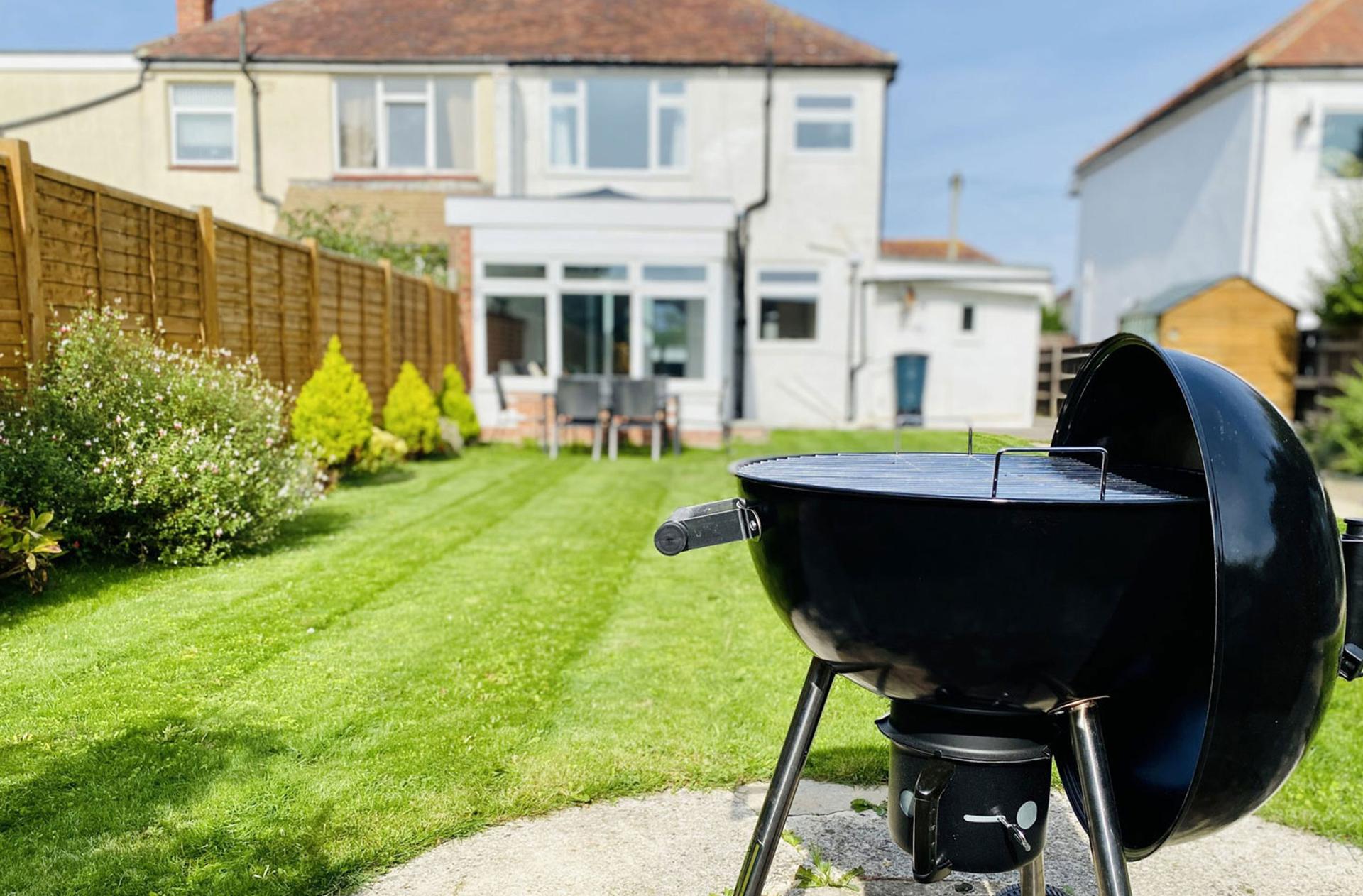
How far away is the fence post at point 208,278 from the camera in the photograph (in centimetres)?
686

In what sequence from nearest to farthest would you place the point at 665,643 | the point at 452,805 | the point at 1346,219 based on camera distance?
1. the point at 452,805
2. the point at 665,643
3. the point at 1346,219

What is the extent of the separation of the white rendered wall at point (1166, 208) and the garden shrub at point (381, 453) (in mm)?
14771

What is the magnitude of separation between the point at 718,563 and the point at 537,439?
726 cm

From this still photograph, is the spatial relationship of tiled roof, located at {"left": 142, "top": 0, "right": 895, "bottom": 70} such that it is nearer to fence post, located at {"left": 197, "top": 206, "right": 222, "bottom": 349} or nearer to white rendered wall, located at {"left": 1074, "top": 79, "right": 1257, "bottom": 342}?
white rendered wall, located at {"left": 1074, "top": 79, "right": 1257, "bottom": 342}

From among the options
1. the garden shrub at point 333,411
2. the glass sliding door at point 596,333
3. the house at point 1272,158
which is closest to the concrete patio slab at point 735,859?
the garden shrub at point 333,411

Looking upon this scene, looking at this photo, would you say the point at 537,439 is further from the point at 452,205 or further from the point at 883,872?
the point at 883,872

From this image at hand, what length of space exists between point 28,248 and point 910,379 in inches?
544

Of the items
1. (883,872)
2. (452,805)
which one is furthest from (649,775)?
(883,872)

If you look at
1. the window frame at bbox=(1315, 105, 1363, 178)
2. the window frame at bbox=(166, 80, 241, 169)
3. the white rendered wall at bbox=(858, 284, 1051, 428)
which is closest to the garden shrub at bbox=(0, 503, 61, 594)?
the white rendered wall at bbox=(858, 284, 1051, 428)

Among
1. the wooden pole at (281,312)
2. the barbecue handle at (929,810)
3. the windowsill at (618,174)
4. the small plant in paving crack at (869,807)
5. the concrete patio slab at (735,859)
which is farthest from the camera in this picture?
the windowsill at (618,174)

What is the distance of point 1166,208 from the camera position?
1889cm

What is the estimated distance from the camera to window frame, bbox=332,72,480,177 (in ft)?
52.3

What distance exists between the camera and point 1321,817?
8.72 ft

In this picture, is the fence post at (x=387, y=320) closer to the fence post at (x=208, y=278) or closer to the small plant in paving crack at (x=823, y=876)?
the fence post at (x=208, y=278)
